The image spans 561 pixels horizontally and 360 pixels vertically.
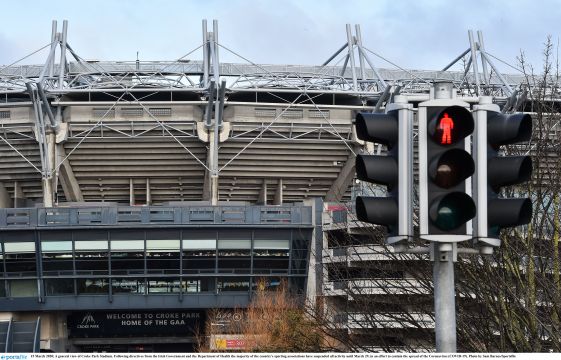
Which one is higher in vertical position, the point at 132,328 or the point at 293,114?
the point at 293,114

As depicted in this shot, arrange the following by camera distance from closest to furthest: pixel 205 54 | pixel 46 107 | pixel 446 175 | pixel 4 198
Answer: pixel 446 175, pixel 46 107, pixel 205 54, pixel 4 198

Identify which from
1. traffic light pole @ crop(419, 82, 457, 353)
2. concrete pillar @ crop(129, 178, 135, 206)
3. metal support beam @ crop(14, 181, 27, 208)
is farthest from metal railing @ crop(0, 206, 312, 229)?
traffic light pole @ crop(419, 82, 457, 353)

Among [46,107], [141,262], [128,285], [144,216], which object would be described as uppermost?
[46,107]

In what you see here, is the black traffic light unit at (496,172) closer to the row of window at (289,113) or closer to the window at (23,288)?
the row of window at (289,113)

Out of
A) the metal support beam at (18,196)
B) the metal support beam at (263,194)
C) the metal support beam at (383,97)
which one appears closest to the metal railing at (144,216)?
the metal support beam at (263,194)

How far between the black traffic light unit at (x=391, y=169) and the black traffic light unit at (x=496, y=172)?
0.55 meters

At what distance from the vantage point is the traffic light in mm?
8070

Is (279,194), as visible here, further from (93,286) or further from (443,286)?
(443,286)

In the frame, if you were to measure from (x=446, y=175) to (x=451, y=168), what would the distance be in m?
0.06

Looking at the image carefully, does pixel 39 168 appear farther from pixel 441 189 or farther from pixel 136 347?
pixel 441 189

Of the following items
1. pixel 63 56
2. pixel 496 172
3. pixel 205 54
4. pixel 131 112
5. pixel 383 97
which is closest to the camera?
pixel 496 172

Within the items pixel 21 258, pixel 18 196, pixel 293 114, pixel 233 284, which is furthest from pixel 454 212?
pixel 18 196

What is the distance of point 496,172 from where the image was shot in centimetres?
852

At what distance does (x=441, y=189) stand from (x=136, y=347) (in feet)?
224
